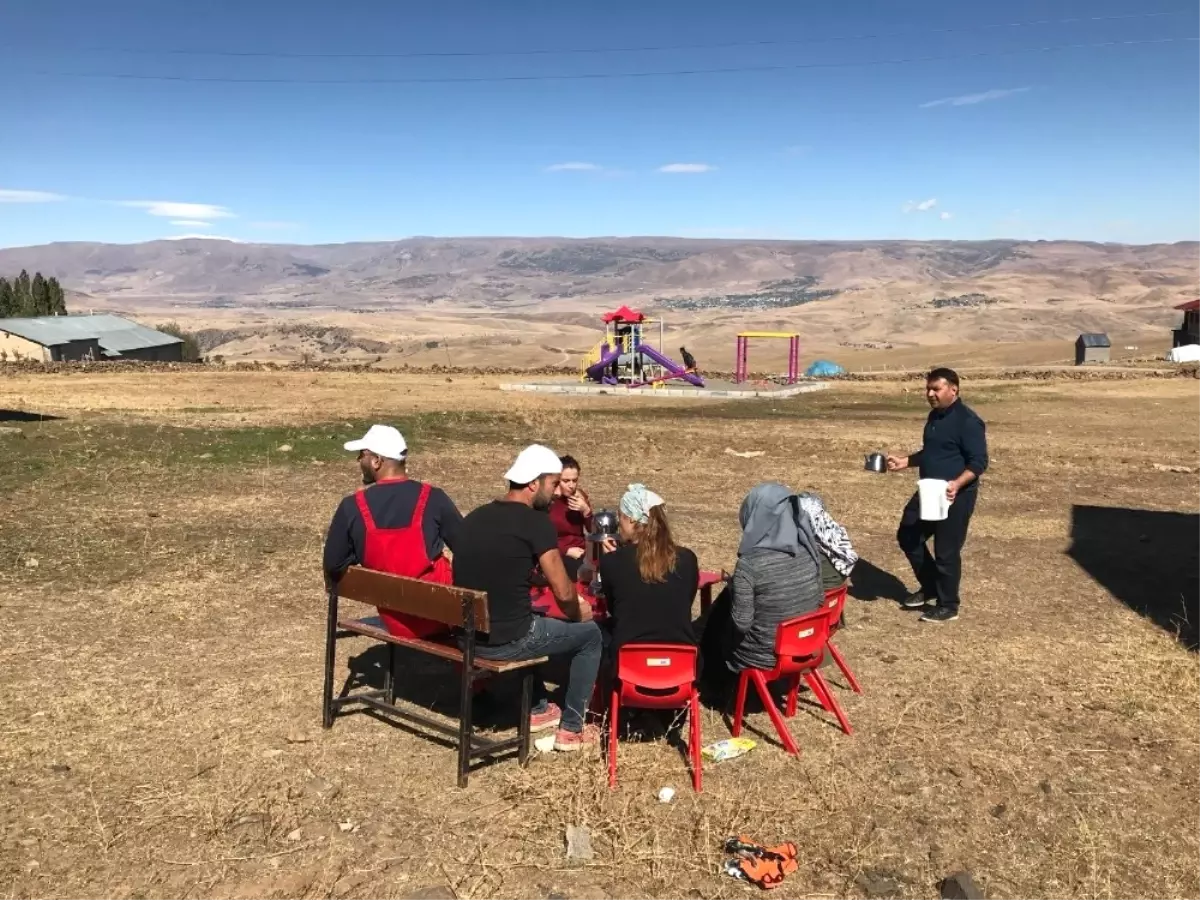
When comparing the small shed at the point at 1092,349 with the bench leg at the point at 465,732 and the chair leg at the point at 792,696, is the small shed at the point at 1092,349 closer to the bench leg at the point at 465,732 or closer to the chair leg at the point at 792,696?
the chair leg at the point at 792,696

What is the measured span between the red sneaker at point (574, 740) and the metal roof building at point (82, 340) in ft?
158

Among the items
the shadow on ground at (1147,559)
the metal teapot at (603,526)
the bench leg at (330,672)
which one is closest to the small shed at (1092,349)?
the shadow on ground at (1147,559)

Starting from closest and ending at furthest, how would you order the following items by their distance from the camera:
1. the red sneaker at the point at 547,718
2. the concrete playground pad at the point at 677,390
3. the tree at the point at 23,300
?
the red sneaker at the point at 547,718, the concrete playground pad at the point at 677,390, the tree at the point at 23,300

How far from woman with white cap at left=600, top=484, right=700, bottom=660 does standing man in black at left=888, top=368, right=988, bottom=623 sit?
3.26 m

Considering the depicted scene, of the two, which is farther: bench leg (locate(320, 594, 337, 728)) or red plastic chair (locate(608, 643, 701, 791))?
bench leg (locate(320, 594, 337, 728))

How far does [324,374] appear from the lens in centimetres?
3488

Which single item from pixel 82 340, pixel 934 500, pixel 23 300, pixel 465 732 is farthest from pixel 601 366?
pixel 23 300

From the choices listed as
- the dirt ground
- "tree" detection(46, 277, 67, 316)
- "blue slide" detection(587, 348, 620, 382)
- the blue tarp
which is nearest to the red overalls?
the dirt ground

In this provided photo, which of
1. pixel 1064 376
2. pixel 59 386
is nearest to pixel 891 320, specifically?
pixel 1064 376

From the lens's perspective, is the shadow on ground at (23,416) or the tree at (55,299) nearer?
the shadow on ground at (23,416)

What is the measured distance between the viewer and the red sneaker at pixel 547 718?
568cm

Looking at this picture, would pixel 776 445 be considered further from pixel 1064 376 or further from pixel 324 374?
pixel 1064 376

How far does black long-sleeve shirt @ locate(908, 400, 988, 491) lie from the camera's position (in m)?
7.55

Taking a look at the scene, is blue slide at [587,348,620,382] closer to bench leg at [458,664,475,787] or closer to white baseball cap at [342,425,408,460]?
white baseball cap at [342,425,408,460]
